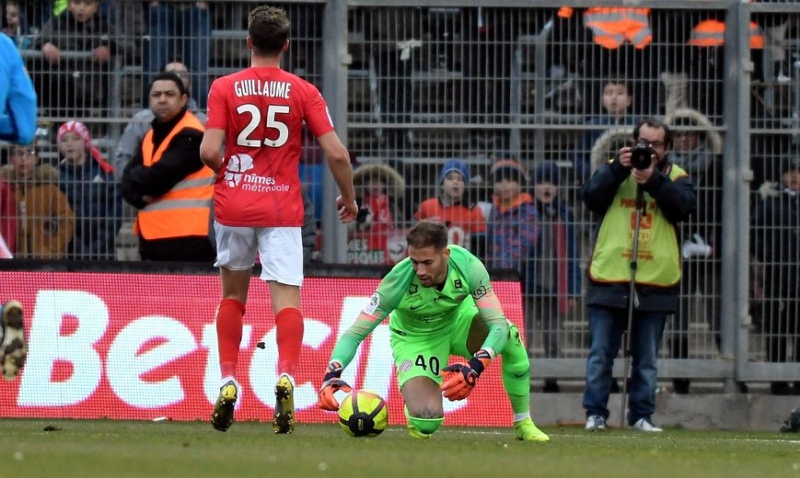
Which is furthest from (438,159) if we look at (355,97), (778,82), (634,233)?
(778,82)

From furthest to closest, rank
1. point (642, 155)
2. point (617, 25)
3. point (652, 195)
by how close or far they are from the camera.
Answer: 1. point (617, 25)
2. point (652, 195)
3. point (642, 155)

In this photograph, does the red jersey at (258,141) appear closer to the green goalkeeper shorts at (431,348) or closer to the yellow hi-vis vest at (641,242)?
the green goalkeeper shorts at (431,348)

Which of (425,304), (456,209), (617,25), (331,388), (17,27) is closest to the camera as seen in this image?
(331,388)

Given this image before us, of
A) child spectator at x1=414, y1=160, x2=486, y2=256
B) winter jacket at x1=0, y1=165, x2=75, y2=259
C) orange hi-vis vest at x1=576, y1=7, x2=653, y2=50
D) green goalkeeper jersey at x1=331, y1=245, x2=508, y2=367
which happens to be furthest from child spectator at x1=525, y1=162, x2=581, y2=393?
winter jacket at x1=0, y1=165, x2=75, y2=259

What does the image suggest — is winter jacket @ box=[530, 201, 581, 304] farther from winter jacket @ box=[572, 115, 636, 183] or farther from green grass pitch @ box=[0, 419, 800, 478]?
green grass pitch @ box=[0, 419, 800, 478]

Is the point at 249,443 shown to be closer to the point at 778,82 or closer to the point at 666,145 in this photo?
the point at 666,145

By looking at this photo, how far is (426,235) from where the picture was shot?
9484 millimetres

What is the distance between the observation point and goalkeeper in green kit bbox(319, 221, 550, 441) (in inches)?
373

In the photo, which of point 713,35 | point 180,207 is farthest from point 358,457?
point 713,35

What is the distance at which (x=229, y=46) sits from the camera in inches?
514

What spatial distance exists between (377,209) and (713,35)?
303cm

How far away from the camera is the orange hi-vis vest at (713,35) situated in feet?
44.5

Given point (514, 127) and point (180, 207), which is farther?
point (514, 127)

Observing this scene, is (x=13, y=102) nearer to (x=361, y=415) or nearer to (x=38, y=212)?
(x=361, y=415)
